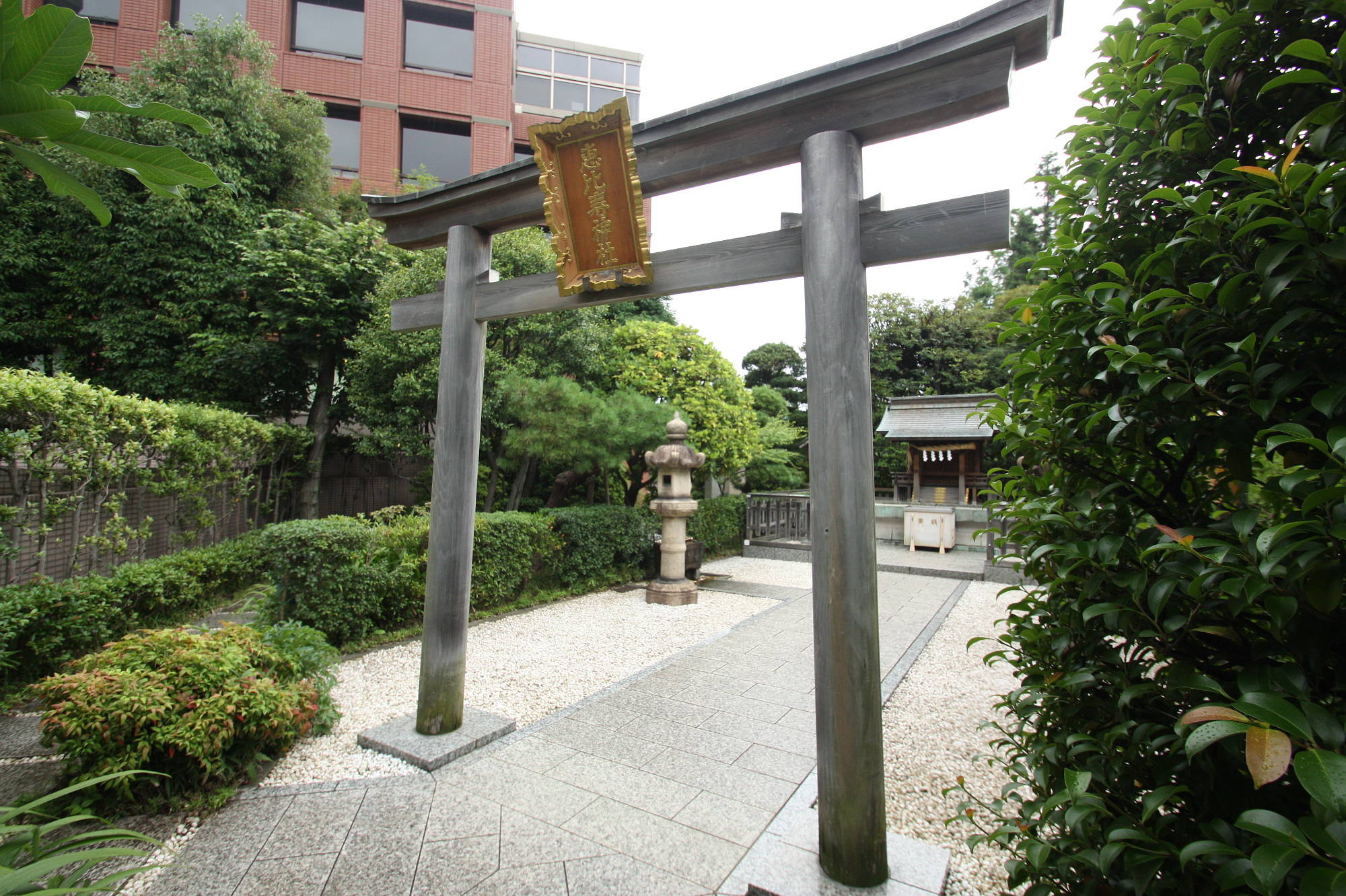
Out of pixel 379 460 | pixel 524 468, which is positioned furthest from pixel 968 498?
pixel 379 460

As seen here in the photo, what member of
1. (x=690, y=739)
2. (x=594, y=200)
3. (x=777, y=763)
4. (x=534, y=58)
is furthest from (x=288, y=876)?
(x=534, y=58)

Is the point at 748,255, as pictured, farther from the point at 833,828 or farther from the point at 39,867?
the point at 39,867

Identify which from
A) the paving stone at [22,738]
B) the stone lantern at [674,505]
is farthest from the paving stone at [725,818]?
the stone lantern at [674,505]

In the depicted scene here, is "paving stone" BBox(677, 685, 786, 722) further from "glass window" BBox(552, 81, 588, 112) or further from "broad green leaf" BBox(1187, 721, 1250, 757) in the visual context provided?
"glass window" BBox(552, 81, 588, 112)

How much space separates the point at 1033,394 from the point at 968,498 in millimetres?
14419

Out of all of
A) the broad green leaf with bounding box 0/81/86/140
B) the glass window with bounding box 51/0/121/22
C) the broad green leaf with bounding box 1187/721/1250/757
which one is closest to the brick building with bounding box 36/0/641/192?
the glass window with bounding box 51/0/121/22

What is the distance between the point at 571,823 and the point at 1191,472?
2718 millimetres

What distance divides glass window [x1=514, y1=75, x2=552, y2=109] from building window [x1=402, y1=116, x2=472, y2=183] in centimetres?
328

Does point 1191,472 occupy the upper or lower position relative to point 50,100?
lower

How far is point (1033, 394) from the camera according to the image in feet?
5.79

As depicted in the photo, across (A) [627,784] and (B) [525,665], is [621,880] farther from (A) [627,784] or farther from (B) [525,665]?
(B) [525,665]

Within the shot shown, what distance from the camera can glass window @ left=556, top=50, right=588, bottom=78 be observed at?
62.8 feet

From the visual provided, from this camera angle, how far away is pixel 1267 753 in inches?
33.5

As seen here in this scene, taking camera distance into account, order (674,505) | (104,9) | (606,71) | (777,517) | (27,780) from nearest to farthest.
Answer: (27,780), (674,505), (777,517), (104,9), (606,71)
